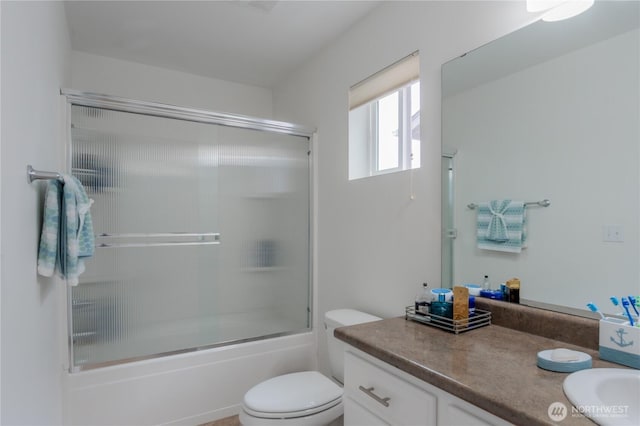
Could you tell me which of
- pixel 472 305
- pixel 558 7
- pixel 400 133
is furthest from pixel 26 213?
pixel 558 7

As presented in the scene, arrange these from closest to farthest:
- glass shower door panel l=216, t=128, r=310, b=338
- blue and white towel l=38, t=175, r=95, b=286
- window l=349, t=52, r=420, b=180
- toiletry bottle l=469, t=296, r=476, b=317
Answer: blue and white towel l=38, t=175, r=95, b=286, toiletry bottle l=469, t=296, r=476, b=317, window l=349, t=52, r=420, b=180, glass shower door panel l=216, t=128, r=310, b=338

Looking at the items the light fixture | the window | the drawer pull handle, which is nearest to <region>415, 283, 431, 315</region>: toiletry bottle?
the drawer pull handle

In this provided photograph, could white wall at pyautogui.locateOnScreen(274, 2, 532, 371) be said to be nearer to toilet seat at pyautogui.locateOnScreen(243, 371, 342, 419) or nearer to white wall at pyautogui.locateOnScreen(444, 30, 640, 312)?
white wall at pyautogui.locateOnScreen(444, 30, 640, 312)

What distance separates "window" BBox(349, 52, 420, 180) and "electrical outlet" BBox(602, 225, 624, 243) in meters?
0.79

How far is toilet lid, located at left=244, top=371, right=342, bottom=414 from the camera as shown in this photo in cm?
153

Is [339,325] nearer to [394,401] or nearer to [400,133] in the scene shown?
[394,401]

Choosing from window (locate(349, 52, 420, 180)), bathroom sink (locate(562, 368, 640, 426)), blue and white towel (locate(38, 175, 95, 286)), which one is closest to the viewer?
bathroom sink (locate(562, 368, 640, 426))

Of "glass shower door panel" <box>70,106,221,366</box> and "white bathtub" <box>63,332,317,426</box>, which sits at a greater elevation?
"glass shower door panel" <box>70,106,221,366</box>

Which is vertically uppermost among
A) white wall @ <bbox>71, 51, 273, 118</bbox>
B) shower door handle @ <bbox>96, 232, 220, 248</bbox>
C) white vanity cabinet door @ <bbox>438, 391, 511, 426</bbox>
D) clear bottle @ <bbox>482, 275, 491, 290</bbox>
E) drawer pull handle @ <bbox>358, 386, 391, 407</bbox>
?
white wall @ <bbox>71, 51, 273, 118</bbox>

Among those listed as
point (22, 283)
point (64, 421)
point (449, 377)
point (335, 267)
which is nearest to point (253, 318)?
point (335, 267)

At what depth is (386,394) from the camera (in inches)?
40.9

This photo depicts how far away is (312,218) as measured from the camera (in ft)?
8.25

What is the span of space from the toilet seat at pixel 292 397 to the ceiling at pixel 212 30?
6.59ft

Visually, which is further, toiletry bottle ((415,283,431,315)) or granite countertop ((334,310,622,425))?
toiletry bottle ((415,283,431,315))
